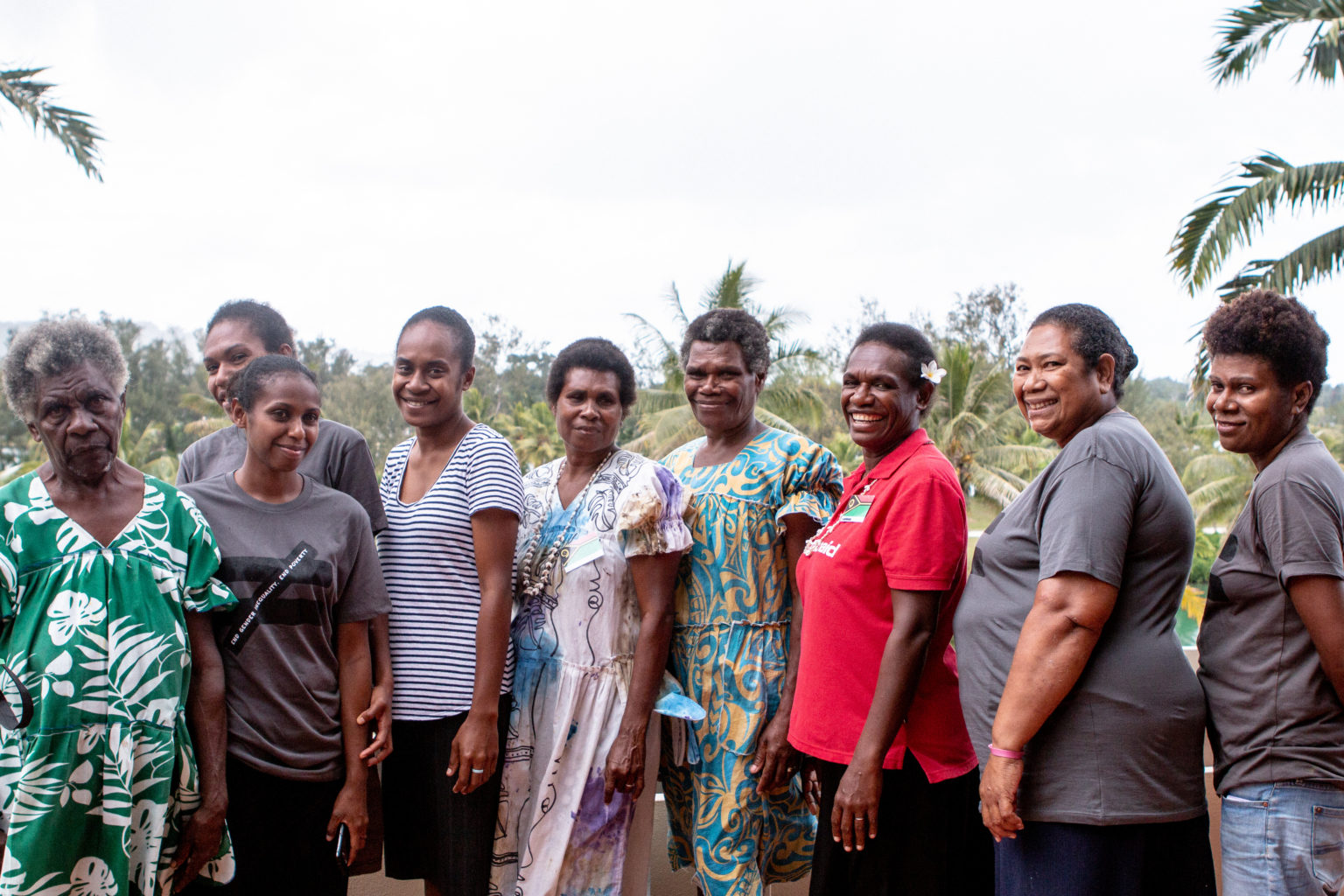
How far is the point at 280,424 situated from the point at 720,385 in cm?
125

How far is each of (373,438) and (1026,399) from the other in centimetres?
3156

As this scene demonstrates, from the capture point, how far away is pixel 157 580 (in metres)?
2.15

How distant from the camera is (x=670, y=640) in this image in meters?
2.77

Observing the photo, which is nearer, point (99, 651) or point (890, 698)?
point (99, 651)

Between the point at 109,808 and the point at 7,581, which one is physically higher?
the point at 7,581

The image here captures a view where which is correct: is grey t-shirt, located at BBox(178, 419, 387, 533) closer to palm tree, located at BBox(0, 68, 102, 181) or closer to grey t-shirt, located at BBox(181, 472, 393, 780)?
grey t-shirt, located at BBox(181, 472, 393, 780)

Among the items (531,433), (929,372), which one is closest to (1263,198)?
(929,372)

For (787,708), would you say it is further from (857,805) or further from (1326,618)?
(1326,618)

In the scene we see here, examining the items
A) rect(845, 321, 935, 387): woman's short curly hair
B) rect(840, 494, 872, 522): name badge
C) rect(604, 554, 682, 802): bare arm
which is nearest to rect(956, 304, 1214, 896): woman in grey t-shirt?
rect(840, 494, 872, 522): name badge

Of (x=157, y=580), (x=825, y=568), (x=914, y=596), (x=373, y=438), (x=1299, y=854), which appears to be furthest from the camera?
(x=373, y=438)

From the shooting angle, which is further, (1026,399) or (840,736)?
(840,736)

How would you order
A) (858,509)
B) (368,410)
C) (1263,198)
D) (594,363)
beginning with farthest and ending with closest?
(368,410) → (1263,198) → (594,363) → (858,509)

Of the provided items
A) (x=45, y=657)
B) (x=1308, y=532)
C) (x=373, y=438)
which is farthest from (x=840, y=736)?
(x=373, y=438)

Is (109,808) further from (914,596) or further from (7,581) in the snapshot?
(914,596)
